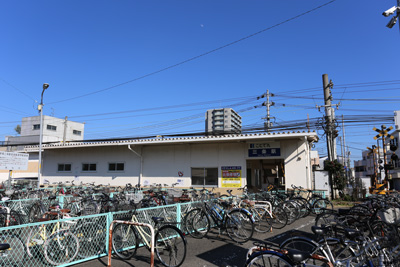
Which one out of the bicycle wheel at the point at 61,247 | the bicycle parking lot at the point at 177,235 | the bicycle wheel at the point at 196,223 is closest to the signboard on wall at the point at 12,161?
the bicycle parking lot at the point at 177,235

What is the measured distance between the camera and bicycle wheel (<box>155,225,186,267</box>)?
14.5 ft

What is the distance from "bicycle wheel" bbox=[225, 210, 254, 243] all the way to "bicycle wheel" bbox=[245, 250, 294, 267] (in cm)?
261

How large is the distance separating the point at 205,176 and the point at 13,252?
1054 centimetres

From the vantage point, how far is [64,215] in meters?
5.37

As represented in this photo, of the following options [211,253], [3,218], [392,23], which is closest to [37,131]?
[3,218]

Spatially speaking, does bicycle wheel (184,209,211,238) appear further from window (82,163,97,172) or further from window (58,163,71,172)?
window (58,163,71,172)

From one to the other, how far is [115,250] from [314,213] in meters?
7.88

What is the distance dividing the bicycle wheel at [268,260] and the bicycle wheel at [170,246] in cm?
145

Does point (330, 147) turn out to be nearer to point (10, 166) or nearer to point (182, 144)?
point (182, 144)

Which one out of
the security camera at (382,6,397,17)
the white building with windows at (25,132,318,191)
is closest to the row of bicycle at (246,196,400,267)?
the security camera at (382,6,397,17)

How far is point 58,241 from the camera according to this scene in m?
4.44

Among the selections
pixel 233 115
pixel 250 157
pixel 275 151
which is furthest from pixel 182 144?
pixel 233 115

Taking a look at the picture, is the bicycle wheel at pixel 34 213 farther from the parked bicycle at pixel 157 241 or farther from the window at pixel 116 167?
the window at pixel 116 167

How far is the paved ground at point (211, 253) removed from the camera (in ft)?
15.3
